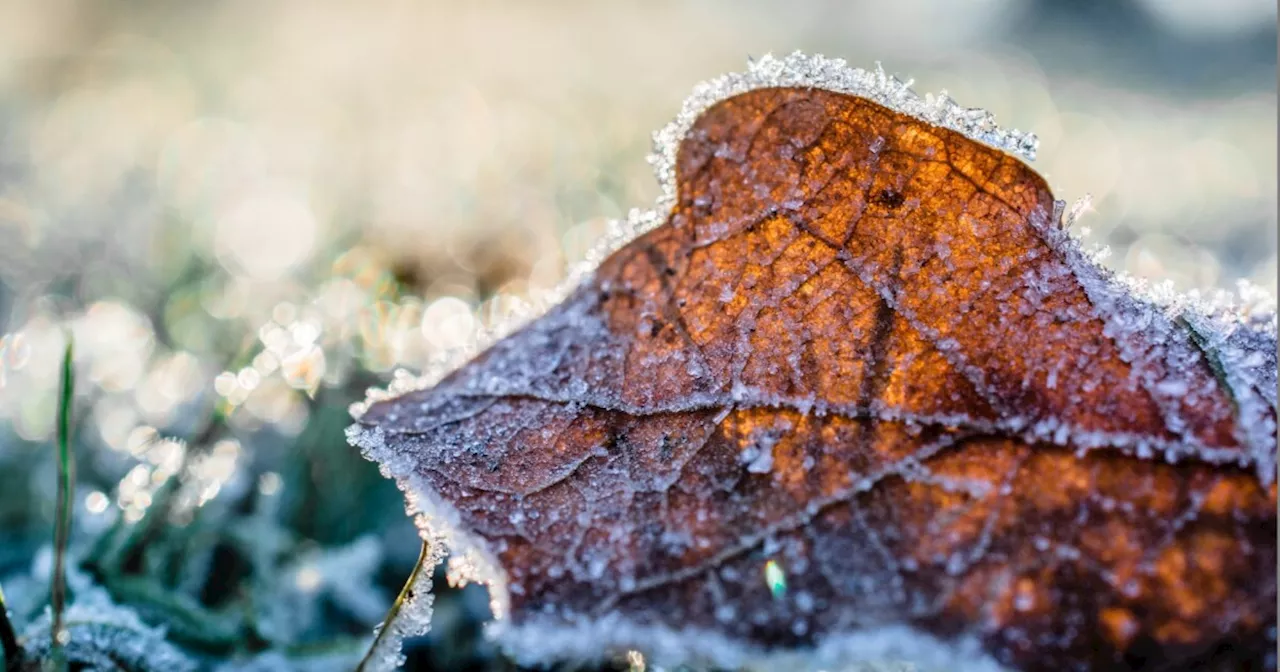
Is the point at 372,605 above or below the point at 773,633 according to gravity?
above

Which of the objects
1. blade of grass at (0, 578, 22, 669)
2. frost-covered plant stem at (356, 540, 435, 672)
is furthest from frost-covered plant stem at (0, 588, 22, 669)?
frost-covered plant stem at (356, 540, 435, 672)

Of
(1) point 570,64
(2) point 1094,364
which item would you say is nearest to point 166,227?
(2) point 1094,364

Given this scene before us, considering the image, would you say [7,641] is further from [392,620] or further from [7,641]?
[392,620]

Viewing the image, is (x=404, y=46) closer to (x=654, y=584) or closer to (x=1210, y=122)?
(x=1210, y=122)

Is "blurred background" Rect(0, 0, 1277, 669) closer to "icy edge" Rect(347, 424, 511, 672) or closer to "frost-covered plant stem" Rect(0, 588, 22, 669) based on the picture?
"frost-covered plant stem" Rect(0, 588, 22, 669)

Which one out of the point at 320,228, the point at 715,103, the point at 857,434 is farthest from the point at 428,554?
the point at 320,228

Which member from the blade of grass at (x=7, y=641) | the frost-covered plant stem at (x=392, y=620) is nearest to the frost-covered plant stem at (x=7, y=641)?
the blade of grass at (x=7, y=641)
